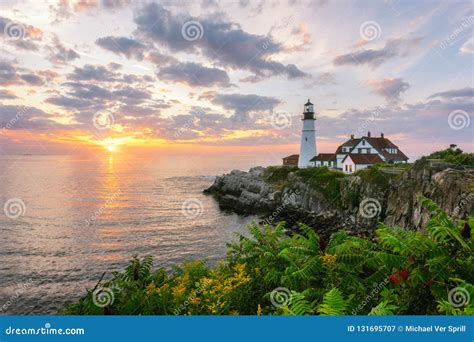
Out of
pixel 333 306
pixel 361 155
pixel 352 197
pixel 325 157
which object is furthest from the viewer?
pixel 325 157

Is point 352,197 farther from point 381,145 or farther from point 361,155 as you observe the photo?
point 381,145

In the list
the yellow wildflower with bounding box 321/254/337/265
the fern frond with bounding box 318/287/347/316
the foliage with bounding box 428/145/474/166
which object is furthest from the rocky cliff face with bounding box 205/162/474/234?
the fern frond with bounding box 318/287/347/316

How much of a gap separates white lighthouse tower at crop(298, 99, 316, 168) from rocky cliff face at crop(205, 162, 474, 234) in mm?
7827

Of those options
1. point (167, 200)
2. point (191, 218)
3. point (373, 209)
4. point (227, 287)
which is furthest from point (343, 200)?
point (227, 287)

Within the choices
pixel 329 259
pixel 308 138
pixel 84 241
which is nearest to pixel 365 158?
pixel 308 138

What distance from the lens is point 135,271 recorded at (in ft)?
24.1

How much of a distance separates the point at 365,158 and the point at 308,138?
40.7ft

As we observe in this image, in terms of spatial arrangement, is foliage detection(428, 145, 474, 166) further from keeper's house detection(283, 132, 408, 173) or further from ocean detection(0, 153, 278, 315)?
ocean detection(0, 153, 278, 315)

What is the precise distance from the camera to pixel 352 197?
42.3m

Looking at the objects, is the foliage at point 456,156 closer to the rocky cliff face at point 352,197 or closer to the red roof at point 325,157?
the rocky cliff face at point 352,197

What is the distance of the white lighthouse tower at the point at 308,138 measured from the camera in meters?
67.6

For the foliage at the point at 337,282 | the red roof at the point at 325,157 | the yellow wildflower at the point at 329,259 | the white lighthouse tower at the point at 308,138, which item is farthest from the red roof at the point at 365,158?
the yellow wildflower at the point at 329,259

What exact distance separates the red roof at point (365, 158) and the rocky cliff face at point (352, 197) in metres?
13.2

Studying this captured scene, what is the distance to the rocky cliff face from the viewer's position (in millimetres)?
23906
